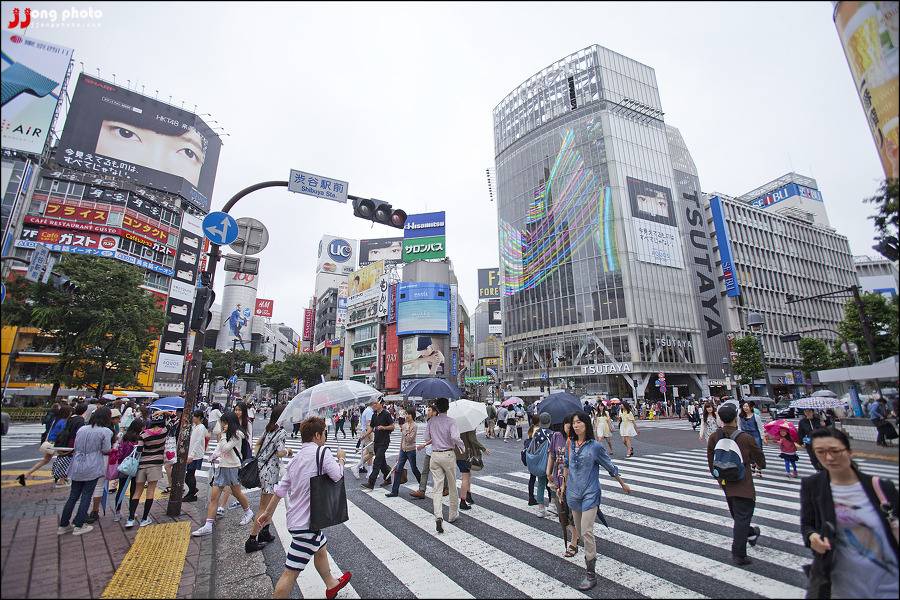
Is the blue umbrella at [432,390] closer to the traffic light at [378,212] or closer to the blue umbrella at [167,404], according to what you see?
the traffic light at [378,212]

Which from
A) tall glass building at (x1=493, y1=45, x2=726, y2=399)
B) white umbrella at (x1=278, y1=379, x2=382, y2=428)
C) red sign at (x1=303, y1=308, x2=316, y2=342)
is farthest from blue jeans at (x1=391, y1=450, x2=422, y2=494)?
red sign at (x1=303, y1=308, x2=316, y2=342)

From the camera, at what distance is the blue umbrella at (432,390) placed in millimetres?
6973

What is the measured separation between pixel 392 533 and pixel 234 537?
7.52ft

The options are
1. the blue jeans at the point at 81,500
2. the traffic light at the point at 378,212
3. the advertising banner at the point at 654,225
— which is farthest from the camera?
the advertising banner at the point at 654,225

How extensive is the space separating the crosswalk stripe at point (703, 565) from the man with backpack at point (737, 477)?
258 millimetres

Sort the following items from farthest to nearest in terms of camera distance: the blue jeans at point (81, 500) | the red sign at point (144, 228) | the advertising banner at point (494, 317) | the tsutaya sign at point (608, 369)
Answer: the advertising banner at point (494, 317), the tsutaya sign at point (608, 369), the red sign at point (144, 228), the blue jeans at point (81, 500)

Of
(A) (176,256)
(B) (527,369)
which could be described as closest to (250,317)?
(A) (176,256)

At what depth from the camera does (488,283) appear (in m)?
106

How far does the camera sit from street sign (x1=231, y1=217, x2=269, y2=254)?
8422mm

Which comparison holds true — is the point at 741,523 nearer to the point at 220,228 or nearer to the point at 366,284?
the point at 220,228

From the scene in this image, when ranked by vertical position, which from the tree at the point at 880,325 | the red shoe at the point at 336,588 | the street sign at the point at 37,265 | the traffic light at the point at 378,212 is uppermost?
the traffic light at the point at 378,212

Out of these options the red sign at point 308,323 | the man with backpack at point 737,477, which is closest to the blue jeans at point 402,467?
the man with backpack at point 737,477

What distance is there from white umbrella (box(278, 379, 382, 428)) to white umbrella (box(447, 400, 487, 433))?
149 cm

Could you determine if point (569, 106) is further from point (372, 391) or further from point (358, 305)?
point (372, 391)
